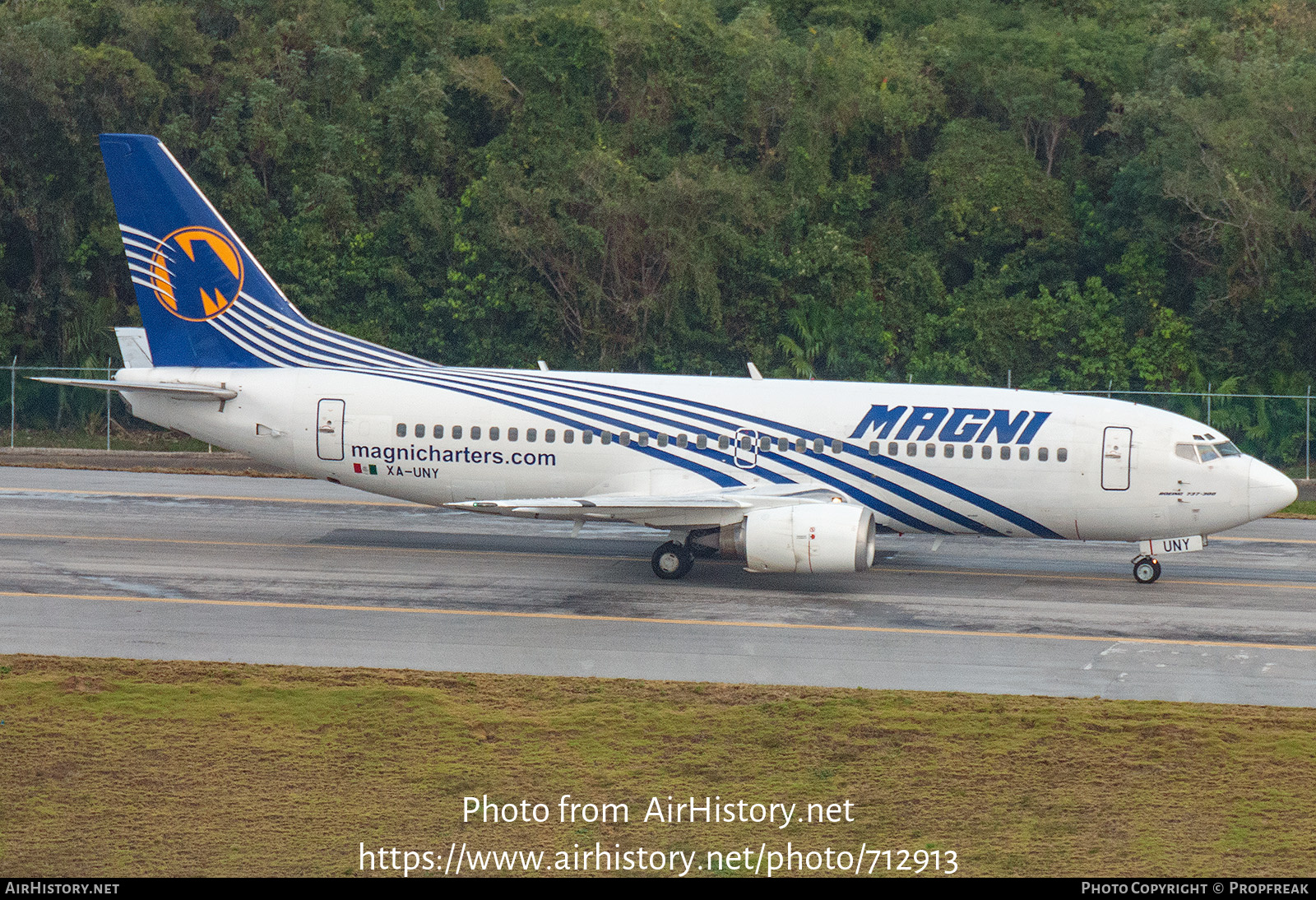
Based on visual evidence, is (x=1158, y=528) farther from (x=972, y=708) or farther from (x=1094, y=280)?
(x=1094, y=280)

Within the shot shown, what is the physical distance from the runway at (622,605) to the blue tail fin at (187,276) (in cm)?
409

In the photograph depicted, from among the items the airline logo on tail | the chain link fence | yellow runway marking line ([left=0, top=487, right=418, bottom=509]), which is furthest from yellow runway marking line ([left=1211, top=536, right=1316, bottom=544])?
the chain link fence

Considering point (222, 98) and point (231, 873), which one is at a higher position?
point (222, 98)

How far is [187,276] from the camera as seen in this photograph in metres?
29.6

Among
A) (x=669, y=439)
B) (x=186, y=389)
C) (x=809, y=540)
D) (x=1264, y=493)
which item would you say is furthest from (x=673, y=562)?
(x=1264, y=493)

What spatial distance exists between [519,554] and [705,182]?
23532 mm

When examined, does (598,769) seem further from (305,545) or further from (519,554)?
(305,545)

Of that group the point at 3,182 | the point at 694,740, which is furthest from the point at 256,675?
the point at 3,182

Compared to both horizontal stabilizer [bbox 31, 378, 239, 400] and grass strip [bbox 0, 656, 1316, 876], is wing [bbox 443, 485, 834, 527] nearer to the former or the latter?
horizontal stabilizer [bbox 31, 378, 239, 400]

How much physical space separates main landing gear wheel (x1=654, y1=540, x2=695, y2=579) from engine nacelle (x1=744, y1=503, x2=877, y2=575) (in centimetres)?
204

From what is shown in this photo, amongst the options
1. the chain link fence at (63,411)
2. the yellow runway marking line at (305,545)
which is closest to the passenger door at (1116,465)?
the yellow runway marking line at (305,545)

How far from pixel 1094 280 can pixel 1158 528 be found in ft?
75.1

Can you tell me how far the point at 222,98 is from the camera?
51.8 meters

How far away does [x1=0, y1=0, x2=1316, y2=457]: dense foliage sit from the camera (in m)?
47.5
